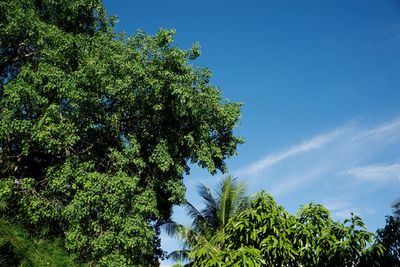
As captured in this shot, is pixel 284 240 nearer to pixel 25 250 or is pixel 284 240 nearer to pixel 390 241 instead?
pixel 390 241

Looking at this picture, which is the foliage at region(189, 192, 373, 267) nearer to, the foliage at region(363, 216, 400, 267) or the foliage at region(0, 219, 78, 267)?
the foliage at region(363, 216, 400, 267)

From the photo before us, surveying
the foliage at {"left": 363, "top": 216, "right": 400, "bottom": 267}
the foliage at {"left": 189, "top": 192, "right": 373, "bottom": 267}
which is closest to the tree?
the foliage at {"left": 189, "top": 192, "right": 373, "bottom": 267}

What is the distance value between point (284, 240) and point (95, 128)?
847 cm

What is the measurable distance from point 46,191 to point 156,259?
5.90 metres

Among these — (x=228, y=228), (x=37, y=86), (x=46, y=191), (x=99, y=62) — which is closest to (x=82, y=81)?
(x=99, y=62)

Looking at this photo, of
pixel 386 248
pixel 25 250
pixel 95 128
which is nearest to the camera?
pixel 386 248

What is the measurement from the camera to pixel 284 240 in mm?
7641

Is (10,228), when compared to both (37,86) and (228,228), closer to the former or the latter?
(37,86)

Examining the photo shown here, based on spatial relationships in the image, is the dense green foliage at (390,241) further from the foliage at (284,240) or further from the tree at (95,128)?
the tree at (95,128)

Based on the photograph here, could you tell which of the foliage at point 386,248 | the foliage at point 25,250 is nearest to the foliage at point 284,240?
the foliage at point 386,248

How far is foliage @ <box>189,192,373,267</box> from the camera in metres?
7.21

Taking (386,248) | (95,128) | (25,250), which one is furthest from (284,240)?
(95,128)

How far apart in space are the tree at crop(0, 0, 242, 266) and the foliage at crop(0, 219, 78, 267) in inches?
23.9

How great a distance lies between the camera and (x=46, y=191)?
13.3 m
